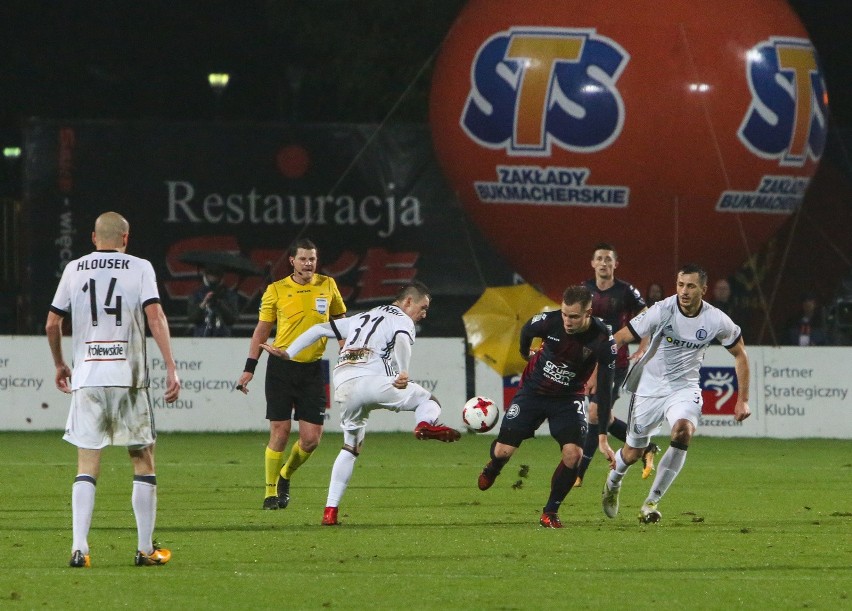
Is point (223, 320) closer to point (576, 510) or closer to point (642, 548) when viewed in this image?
point (576, 510)

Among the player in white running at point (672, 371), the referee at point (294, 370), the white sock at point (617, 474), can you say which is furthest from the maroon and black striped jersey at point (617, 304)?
the referee at point (294, 370)

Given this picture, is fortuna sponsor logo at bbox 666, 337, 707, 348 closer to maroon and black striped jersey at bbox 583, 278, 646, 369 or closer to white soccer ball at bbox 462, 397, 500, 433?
white soccer ball at bbox 462, 397, 500, 433

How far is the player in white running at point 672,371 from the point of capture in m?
13.1

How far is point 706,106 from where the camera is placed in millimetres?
22406

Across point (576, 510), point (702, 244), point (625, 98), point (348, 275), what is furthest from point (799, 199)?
point (576, 510)

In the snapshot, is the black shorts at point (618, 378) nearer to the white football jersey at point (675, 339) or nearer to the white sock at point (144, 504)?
the white football jersey at point (675, 339)

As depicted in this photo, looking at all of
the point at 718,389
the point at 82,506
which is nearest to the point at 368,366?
the point at 82,506

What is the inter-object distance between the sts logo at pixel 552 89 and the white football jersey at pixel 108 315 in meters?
12.8

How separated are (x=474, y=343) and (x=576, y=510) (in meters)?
9.41

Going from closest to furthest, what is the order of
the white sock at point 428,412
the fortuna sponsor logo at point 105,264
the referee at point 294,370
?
the fortuna sponsor logo at point 105,264, the white sock at point 428,412, the referee at point 294,370

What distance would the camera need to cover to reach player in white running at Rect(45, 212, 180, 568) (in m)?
9.98

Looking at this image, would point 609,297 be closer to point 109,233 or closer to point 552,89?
point 109,233

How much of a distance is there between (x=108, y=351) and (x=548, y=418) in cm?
390

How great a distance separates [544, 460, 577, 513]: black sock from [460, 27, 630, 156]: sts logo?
1034 cm
